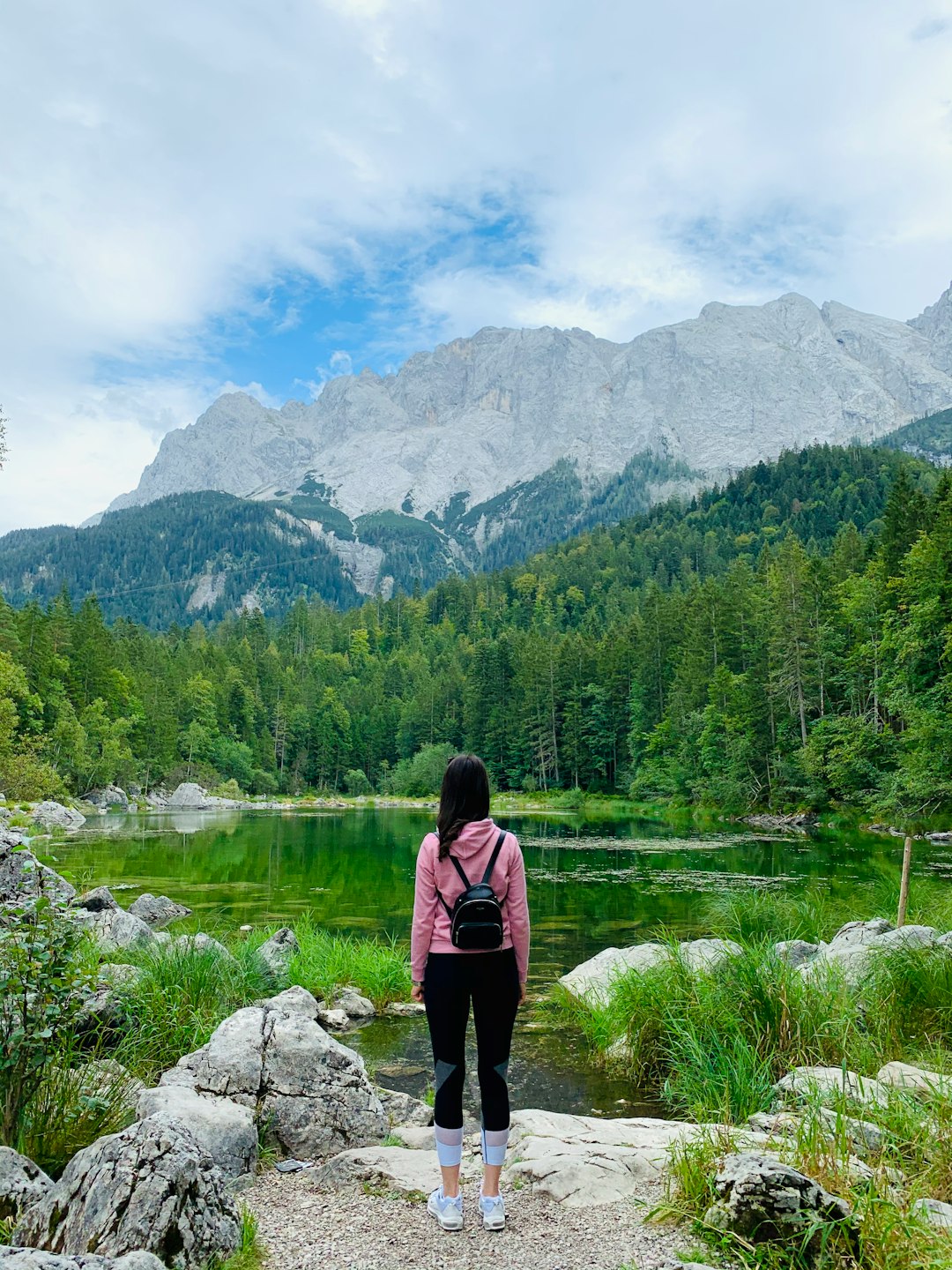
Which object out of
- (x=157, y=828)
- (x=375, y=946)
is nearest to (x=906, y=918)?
(x=375, y=946)

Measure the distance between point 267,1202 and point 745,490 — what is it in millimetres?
149676

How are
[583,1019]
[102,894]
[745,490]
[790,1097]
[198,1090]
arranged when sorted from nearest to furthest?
[790,1097] → [198,1090] → [583,1019] → [102,894] → [745,490]

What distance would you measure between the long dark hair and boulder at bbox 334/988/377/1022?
7.62 metres

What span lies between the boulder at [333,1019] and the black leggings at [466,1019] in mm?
6420

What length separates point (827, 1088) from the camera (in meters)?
5.80

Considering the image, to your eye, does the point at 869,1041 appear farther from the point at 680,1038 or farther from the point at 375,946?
the point at 375,946

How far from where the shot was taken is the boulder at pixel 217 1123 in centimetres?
560

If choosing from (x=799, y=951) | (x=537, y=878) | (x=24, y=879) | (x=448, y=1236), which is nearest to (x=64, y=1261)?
(x=448, y=1236)

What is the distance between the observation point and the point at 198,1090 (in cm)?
655

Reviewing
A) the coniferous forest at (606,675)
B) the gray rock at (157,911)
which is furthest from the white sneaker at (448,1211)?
the coniferous forest at (606,675)

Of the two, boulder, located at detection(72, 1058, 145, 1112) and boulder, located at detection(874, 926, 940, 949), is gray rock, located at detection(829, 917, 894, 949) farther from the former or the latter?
boulder, located at detection(72, 1058, 145, 1112)

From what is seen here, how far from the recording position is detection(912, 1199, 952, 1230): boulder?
3789 mm

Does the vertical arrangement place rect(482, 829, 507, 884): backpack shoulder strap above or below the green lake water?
above

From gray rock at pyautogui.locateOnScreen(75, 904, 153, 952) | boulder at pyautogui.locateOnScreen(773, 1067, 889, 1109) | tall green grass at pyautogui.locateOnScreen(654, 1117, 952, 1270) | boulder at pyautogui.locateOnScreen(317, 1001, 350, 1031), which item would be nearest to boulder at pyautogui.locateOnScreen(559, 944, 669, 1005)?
boulder at pyautogui.locateOnScreen(317, 1001, 350, 1031)
